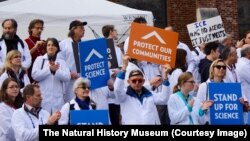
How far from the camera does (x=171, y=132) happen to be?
9164 millimetres

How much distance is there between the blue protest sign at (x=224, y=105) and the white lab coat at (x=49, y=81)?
2514mm

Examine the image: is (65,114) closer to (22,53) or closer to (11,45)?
(22,53)

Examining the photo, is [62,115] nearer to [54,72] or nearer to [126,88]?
[126,88]

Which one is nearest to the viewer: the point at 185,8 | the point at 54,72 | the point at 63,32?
the point at 54,72

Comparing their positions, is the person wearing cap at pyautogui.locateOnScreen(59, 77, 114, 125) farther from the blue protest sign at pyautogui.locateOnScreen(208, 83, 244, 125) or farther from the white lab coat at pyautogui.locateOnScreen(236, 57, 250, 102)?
the white lab coat at pyautogui.locateOnScreen(236, 57, 250, 102)

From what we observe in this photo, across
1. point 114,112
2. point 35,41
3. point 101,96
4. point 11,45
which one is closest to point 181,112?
point 101,96

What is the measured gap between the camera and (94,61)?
530 inches

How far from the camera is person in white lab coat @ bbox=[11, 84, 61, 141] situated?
1145 cm

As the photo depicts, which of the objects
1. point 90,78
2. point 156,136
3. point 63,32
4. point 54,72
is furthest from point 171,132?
point 63,32

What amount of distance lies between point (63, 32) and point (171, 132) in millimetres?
8464

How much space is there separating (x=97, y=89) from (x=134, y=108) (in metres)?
1.22

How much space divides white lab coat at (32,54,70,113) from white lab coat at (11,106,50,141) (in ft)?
7.87

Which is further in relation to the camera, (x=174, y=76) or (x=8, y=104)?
(x=174, y=76)

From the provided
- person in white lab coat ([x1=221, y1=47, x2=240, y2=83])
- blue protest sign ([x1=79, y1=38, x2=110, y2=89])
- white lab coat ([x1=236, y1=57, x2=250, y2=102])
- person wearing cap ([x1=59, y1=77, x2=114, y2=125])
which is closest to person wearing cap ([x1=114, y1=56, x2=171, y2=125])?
person wearing cap ([x1=59, y1=77, x2=114, y2=125])
